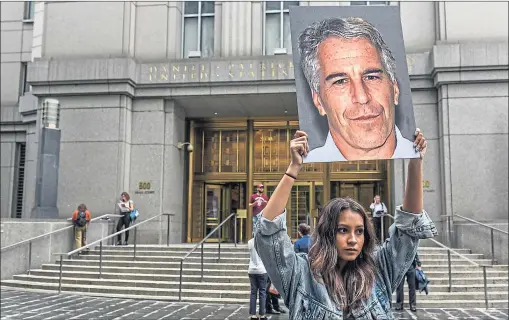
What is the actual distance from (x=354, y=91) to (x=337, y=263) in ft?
5.76

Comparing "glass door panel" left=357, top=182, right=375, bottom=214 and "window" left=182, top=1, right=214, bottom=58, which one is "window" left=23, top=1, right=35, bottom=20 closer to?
"window" left=182, top=1, right=214, bottom=58

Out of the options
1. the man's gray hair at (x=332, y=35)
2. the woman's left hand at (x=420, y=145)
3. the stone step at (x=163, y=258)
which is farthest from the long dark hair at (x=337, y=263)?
the stone step at (x=163, y=258)

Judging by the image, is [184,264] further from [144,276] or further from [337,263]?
[337,263]

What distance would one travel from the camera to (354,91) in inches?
146

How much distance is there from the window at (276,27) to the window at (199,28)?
6.76 ft

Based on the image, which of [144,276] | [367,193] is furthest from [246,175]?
[144,276]

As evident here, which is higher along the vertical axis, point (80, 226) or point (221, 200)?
point (221, 200)

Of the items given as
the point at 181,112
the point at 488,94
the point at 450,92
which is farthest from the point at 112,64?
the point at 488,94

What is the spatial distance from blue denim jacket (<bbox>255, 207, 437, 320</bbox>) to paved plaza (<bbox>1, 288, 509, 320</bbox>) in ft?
23.8

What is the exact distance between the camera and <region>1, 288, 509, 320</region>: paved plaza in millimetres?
9402

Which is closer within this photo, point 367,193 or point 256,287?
point 256,287

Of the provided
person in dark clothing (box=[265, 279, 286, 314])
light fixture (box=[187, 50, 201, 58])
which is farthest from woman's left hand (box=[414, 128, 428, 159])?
light fixture (box=[187, 50, 201, 58])

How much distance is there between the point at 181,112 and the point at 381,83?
16.9 metres

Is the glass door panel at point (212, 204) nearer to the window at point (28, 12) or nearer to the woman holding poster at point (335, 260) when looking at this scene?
the window at point (28, 12)
